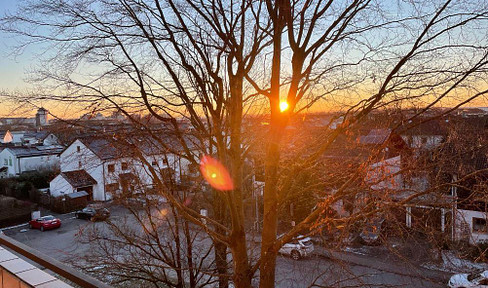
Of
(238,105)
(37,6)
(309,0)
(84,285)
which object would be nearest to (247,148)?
(238,105)

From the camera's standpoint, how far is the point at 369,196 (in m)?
2.77

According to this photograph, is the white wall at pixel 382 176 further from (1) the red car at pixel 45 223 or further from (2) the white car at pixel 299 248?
(1) the red car at pixel 45 223

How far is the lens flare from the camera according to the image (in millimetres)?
3509

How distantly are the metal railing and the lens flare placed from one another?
1.80 metres

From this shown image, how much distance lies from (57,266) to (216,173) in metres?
2.55

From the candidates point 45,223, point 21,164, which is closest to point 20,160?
point 21,164

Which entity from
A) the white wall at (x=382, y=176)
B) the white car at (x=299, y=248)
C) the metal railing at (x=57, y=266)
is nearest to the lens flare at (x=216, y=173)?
the white car at (x=299, y=248)

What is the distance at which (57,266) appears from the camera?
1.39 meters

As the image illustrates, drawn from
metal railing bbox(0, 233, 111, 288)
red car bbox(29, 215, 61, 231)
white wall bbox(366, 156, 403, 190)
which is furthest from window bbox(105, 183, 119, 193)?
red car bbox(29, 215, 61, 231)

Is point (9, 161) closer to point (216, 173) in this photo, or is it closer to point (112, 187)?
point (112, 187)

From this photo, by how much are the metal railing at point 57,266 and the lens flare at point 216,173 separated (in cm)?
180

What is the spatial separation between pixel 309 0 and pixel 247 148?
2.04 m

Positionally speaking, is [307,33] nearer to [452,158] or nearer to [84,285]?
[452,158]

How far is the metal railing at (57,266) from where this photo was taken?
120cm
